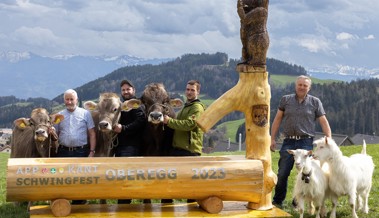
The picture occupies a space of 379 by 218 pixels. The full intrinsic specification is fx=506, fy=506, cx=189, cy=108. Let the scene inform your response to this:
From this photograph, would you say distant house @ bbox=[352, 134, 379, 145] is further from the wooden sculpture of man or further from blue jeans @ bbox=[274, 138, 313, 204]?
the wooden sculpture of man

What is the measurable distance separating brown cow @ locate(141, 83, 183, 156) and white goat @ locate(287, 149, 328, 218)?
2.48 meters

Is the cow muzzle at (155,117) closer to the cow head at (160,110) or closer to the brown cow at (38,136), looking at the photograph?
the cow head at (160,110)

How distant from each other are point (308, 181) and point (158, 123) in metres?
2.90

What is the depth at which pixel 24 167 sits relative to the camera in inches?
320

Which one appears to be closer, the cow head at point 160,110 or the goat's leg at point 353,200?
the goat's leg at point 353,200

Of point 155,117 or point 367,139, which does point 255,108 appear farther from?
point 367,139

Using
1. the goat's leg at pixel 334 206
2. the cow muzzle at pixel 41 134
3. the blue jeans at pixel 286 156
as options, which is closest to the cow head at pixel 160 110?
the cow muzzle at pixel 41 134

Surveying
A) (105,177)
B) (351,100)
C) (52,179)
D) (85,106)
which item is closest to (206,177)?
(105,177)

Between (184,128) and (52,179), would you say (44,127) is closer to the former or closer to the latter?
(52,179)

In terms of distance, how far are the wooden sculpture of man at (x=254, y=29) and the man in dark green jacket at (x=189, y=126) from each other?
3.75 ft

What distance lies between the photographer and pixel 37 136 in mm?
9289

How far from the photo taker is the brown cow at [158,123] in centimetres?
970

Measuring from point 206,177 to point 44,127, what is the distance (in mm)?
3273

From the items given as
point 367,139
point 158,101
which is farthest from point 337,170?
point 367,139
